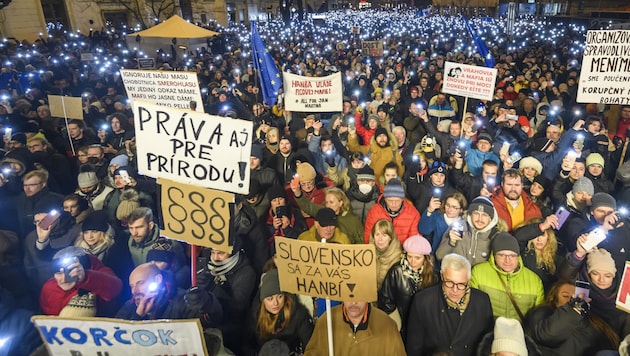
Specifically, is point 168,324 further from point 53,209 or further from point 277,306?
point 53,209

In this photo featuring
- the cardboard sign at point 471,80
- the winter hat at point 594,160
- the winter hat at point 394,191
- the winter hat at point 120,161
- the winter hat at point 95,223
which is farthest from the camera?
the cardboard sign at point 471,80

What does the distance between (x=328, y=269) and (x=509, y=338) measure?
1.24 m

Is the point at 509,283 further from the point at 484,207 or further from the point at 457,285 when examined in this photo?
the point at 484,207

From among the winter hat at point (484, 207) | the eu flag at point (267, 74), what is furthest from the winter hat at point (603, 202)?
the eu flag at point (267, 74)

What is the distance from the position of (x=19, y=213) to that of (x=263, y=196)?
3.00 meters

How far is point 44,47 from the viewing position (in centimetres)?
1983

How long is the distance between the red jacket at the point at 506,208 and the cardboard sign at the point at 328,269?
7.17 ft

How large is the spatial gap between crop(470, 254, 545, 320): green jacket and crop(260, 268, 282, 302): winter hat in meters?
1.62

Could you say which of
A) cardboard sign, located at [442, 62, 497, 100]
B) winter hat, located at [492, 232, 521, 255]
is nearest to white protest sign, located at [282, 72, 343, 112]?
cardboard sign, located at [442, 62, 497, 100]

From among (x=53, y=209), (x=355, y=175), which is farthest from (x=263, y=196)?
(x=53, y=209)

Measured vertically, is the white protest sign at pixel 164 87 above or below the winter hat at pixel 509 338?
above

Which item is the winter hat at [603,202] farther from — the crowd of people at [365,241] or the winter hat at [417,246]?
the winter hat at [417,246]

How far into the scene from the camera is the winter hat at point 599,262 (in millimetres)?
3113

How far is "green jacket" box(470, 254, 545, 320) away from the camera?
3373mm
